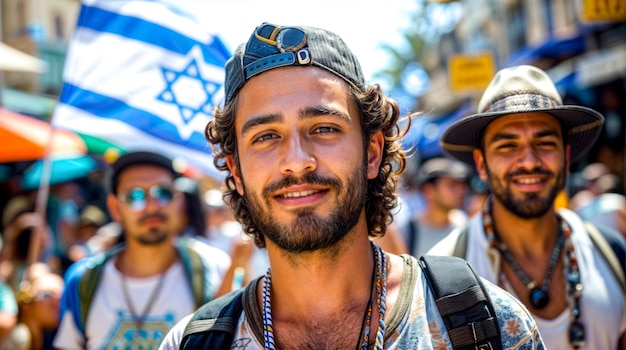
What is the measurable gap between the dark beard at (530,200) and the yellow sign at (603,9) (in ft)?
18.2

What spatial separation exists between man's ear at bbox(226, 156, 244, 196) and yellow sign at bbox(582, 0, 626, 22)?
22.4 feet

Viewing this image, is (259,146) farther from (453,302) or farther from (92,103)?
(92,103)

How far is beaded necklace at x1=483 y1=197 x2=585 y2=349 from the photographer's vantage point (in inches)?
129

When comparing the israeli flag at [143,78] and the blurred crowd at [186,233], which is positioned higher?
the israeli flag at [143,78]

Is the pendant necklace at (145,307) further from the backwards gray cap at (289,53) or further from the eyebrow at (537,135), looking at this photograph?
the eyebrow at (537,135)

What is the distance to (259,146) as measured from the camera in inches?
99.9

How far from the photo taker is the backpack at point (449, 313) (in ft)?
7.10

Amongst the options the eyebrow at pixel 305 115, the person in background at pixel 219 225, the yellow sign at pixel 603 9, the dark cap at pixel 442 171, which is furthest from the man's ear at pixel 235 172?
the yellow sign at pixel 603 9

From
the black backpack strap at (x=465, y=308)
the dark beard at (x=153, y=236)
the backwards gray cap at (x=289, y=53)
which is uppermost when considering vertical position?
the backwards gray cap at (x=289, y=53)

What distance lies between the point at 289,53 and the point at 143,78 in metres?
2.55

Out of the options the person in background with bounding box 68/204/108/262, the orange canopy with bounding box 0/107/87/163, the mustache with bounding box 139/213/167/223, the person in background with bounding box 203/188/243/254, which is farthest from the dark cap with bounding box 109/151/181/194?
the person in background with bounding box 68/204/108/262

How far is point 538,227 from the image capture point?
12.0 feet

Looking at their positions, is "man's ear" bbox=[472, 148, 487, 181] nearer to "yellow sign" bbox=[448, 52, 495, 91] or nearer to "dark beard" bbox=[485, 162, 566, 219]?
"dark beard" bbox=[485, 162, 566, 219]

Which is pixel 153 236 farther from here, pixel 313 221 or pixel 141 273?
pixel 313 221
